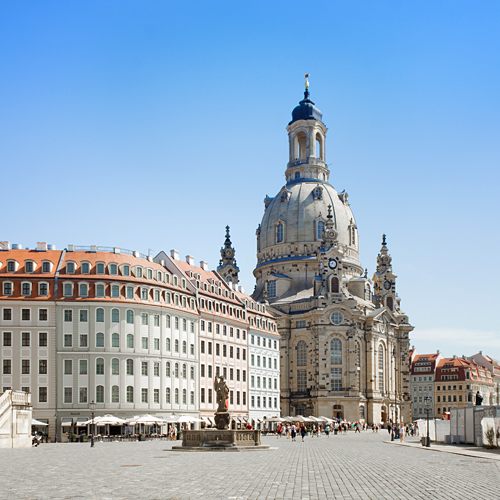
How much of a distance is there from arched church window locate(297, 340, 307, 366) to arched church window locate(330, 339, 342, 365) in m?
4.98

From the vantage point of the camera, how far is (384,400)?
138 meters

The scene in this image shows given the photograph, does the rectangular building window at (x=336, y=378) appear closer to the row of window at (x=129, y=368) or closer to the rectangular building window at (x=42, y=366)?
the row of window at (x=129, y=368)

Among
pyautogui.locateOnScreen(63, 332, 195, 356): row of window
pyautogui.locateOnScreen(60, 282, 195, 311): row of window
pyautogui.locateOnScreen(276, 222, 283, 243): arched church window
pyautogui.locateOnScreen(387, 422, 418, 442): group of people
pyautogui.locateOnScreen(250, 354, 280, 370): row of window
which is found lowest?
pyautogui.locateOnScreen(387, 422, 418, 442): group of people

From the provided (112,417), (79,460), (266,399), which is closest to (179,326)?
(112,417)

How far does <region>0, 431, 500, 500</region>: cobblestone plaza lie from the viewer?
75.4 feet

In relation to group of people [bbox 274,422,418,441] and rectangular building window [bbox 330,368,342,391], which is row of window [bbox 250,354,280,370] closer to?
group of people [bbox 274,422,418,441]

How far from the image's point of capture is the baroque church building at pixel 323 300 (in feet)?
435

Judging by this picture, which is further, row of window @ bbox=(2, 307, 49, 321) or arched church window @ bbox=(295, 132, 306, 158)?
arched church window @ bbox=(295, 132, 306, 158)

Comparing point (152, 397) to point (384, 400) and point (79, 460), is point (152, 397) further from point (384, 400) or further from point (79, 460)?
point (384, 400)

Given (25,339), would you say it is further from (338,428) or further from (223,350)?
(338,428)

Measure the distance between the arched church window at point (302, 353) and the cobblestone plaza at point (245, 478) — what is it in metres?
94.5

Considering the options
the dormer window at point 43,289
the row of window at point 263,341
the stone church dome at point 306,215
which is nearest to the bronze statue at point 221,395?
the dormer window at point 43,289

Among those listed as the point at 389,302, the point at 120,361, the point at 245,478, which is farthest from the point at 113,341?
the point at 389,302

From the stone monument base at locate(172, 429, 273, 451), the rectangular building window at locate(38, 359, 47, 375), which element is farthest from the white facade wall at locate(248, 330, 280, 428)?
the stone monument base at locate(172, 429, 273, 451)
